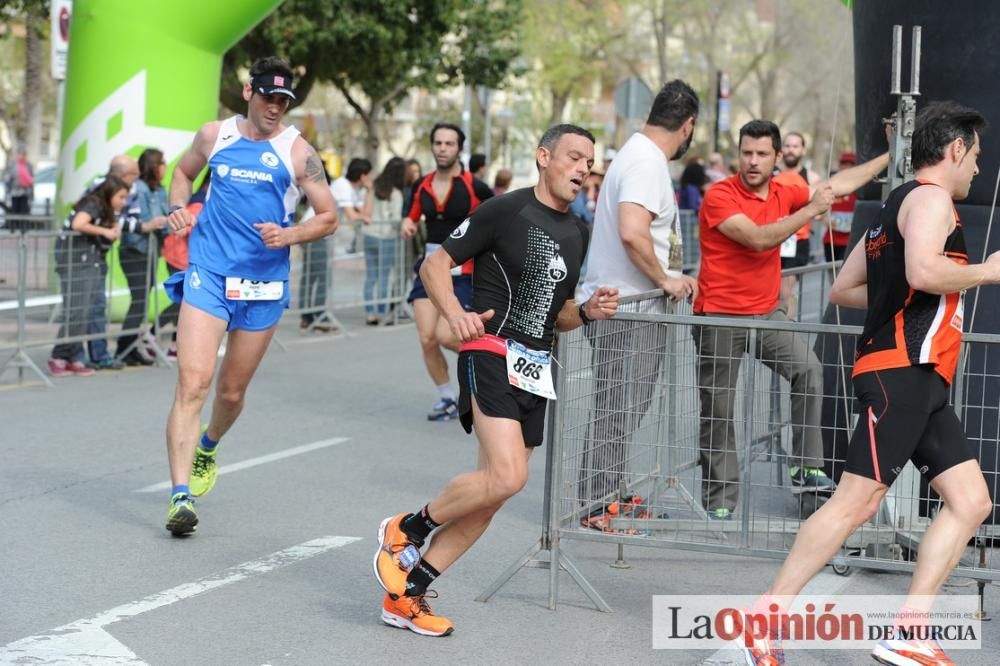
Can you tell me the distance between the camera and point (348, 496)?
320 inches

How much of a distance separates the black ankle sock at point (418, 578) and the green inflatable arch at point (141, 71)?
9.68 m

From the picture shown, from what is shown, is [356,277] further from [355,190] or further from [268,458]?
[268,458]

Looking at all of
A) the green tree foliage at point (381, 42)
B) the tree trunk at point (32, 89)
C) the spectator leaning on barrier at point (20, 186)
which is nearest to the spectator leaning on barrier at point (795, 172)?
the green tree foliage at point (381, 42)

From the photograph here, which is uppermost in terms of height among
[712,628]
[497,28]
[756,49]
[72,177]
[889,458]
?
[756,49]

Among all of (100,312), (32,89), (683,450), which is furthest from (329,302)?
(32,89)

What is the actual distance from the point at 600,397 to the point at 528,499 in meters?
2.29

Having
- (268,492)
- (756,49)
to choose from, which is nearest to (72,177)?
(268,492)

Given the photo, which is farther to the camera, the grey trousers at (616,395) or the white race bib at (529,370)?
the grey trousers at (616,395)

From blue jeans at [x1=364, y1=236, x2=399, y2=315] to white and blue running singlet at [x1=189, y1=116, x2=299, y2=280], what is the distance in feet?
30.9

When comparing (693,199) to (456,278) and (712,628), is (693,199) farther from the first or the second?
(712,628)

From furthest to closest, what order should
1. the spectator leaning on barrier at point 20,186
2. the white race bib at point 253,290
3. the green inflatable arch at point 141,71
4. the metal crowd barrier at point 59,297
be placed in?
1. the spectator leaning on barrier at point 20,186
2. the green inflatable arch at point 141,71
3. the metal crowd barrier at point 59,297
4. the white race bib at point 253,290

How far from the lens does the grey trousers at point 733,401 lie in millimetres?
6309

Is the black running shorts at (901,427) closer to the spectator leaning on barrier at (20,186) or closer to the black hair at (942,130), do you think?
the black hair at (942,130)

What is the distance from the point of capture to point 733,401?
6.39 m
